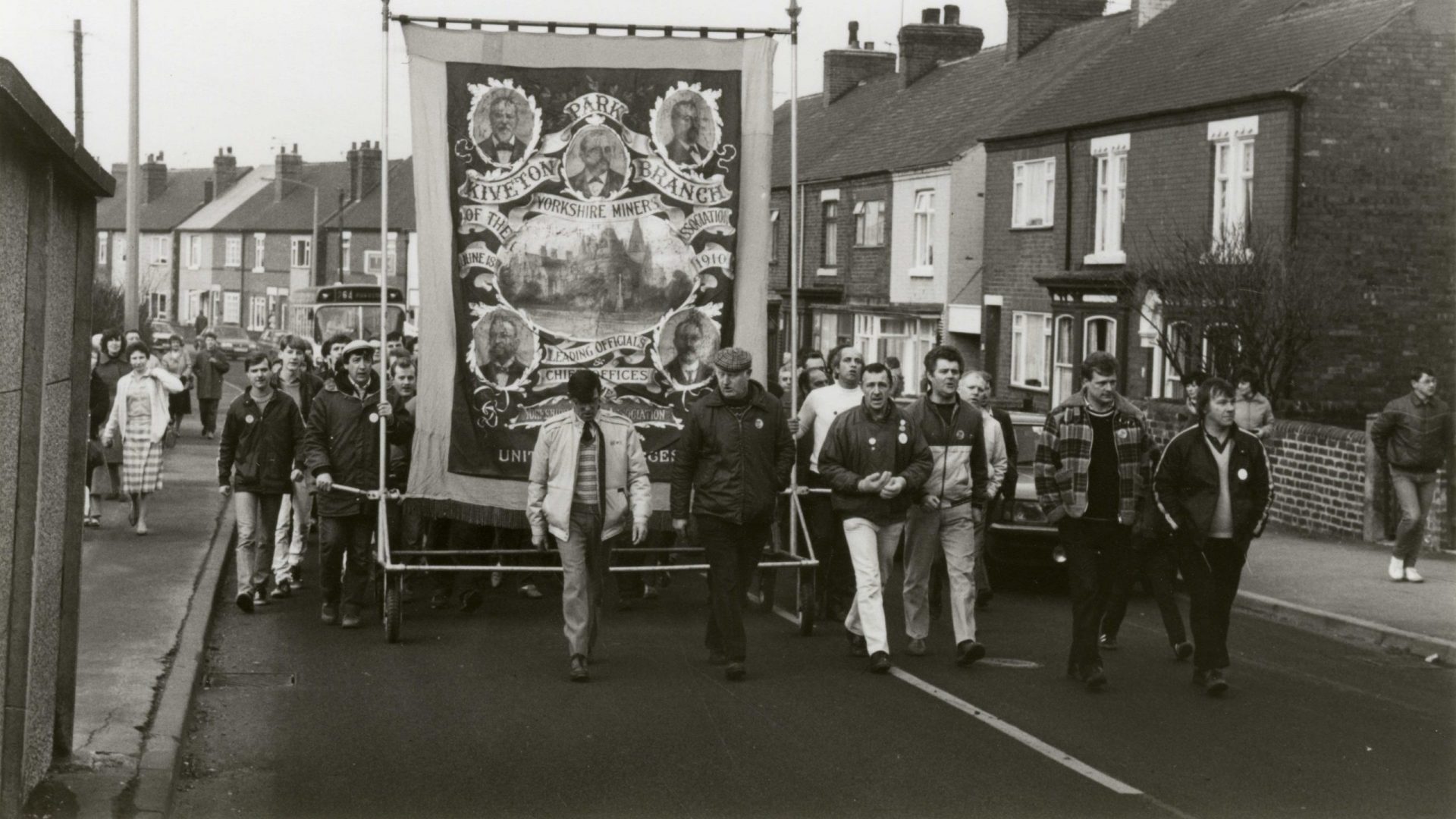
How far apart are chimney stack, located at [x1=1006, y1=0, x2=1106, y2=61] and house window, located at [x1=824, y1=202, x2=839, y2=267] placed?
6100 mm

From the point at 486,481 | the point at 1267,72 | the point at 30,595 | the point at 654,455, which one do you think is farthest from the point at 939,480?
the point at 1267,72

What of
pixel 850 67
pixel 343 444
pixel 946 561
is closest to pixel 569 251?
pixel 343 444

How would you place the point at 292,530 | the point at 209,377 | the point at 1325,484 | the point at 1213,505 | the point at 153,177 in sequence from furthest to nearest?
1. the point at 153,177
2. the point at 209,377
3. the point at 1325,484
4. the point at 292,530
5. the point at 1213,505

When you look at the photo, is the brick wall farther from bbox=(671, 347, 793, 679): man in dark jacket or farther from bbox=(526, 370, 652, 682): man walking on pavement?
bbox=(526, 370, 652, 682): man walking on pavement

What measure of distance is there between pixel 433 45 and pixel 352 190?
7675 cm

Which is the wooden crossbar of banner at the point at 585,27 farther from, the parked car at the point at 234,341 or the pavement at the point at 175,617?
the parked car at the point at 234,341

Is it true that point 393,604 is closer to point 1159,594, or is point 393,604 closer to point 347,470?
point 347,470

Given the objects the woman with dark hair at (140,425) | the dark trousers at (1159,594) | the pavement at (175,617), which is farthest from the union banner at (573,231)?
the woman with dark hair at (140,425)

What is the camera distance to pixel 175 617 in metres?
11.4

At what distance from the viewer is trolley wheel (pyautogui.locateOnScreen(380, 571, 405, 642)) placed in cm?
1119

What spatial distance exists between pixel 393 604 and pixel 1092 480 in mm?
4374

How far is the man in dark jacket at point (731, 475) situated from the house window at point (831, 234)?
34.4 meters

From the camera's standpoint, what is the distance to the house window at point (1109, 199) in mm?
30891

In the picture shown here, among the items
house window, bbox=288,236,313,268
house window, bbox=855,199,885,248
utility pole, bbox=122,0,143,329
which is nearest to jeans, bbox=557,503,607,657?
utility pole, bbox=122,0,143,329
